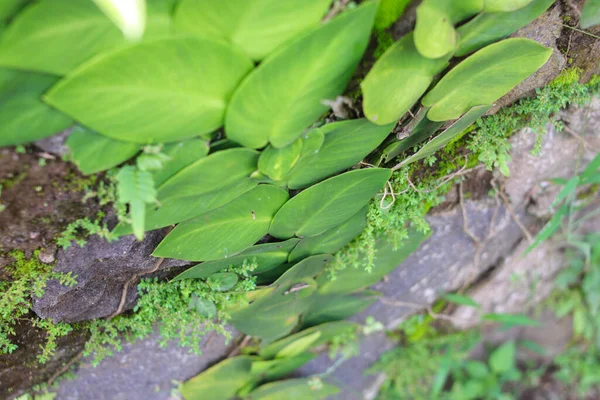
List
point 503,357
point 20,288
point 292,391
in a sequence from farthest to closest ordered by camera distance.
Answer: point 503,357 < point 292,391 < point 20,288

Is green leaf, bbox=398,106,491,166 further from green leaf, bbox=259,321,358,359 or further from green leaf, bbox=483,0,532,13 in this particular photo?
green leaf, bbox=259,321,358,359

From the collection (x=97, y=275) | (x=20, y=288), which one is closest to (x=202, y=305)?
(x=97, y=275)

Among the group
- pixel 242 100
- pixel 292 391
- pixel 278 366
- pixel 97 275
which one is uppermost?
pixel 242 100

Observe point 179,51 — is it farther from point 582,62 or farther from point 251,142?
point 582,62

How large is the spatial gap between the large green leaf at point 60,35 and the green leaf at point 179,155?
14 cm

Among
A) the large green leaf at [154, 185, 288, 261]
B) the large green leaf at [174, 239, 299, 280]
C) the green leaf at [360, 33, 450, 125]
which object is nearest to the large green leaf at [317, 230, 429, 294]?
the large green leaf at [174, 239, 299, 280]

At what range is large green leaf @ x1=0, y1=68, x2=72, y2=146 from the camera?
0.44 metres

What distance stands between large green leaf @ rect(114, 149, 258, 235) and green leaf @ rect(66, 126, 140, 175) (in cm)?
6

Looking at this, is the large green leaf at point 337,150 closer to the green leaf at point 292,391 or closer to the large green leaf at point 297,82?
the large green leaf at point 297,82

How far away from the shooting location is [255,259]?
32.0 inches

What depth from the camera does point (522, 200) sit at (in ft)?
3.88

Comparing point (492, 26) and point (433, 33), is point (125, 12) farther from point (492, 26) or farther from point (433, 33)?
point (492, 26)

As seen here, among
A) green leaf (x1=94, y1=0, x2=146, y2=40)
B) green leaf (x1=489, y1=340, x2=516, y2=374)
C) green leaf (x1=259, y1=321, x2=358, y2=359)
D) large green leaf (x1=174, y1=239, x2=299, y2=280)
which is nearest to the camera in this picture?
green leaf (x1=94, y1=0, x2=146, y2=40)

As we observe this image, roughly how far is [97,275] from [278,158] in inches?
15.6
